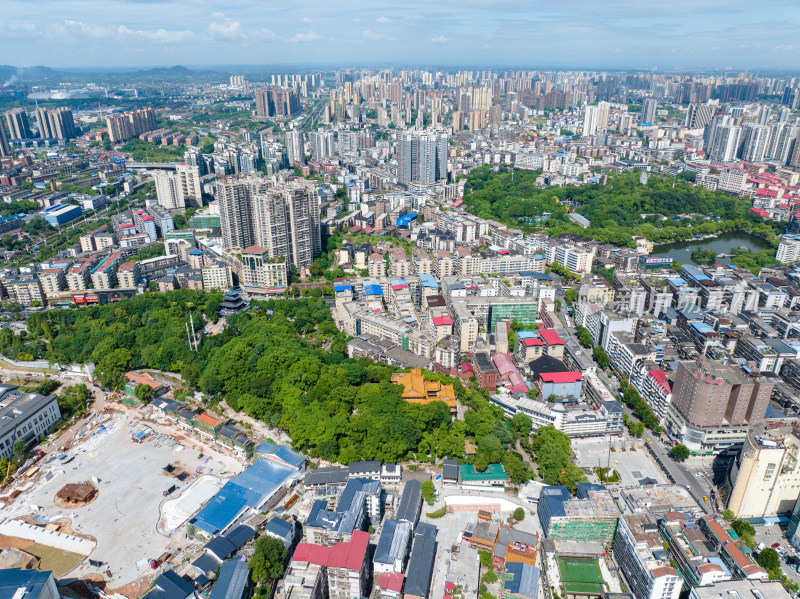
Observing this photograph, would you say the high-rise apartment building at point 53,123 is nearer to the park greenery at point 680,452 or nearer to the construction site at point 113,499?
the construction site at point 113,499

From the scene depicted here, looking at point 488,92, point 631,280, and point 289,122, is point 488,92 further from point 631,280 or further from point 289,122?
point 631,280

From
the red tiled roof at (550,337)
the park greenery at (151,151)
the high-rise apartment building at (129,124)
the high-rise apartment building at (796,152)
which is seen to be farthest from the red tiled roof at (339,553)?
the high-rise apartment building at (129,124)

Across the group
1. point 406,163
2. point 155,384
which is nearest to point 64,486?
point 155,384

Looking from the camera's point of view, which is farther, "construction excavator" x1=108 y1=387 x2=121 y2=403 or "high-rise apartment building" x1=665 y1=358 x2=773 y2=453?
"construction excavator" x1=108 y1=387 x2=121 y2=403

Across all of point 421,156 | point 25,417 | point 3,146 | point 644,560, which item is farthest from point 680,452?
point 3,146

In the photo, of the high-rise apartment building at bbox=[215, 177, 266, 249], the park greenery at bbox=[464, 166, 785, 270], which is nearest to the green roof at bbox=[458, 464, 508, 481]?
the high-rise apartment building at bbox=[215, 177, 266, 249]

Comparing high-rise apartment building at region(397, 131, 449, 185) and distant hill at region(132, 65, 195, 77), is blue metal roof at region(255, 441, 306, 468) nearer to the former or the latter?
high-rise apartment building at region(397, 131, 449, 185)

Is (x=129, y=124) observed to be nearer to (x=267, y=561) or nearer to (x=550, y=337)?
(x=550, y=337)

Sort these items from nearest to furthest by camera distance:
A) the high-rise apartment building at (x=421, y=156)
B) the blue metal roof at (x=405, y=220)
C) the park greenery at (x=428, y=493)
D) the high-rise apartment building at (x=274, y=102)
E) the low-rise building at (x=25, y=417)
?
the park greenery at (x=428, y=493)
the low-rise building at (x=25, y=417)
the blue metal roof at (x=405, y=220)
the high-rise apartment building at (x=421, y=156)
the high-rise apartment building at (x=274, y=102)
